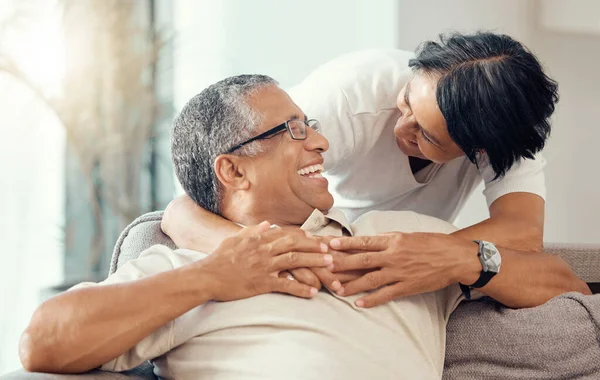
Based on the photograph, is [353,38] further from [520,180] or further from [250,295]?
[250,295]

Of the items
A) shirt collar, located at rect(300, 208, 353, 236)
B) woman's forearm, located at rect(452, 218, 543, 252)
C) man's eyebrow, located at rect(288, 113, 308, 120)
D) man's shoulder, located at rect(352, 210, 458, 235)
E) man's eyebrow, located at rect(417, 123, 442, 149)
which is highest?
man's eyebrow, located at rect(288, 113, 308, 120)

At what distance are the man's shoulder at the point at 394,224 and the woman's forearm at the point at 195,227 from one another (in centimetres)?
29

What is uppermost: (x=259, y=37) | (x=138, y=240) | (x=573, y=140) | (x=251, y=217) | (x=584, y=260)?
(x=259, y=37)

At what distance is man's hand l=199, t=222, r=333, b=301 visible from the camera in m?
1.61

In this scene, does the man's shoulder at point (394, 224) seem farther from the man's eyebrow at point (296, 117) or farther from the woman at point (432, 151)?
the man's eyebrow at point (296, 117)

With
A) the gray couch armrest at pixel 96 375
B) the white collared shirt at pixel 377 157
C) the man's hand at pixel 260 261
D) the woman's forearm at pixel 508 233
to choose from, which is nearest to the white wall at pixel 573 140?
the white collared shirt at pixel 377 157

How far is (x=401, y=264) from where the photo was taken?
→ 1698mm

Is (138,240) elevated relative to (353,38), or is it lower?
lower

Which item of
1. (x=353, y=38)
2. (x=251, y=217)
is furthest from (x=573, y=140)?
(x=251, y=217)

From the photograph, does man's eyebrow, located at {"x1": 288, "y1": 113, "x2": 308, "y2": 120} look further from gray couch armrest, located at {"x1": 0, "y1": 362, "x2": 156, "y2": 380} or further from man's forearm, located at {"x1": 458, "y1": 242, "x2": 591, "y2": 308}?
gray couch armrest, located at {"x1": 0, "y1": 362, "x2": 156, "y2": 380}

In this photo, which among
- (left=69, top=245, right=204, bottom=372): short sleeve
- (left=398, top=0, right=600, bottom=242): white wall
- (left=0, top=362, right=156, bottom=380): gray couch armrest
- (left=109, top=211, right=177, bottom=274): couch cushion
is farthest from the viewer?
(left=398, top=0, right=600, bottom=242): white wall

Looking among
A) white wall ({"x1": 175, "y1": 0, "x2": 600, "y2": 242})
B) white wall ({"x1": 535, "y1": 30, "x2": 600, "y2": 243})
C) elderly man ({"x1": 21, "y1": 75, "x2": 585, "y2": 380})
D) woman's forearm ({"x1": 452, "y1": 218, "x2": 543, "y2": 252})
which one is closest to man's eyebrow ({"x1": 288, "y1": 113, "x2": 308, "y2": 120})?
elderly man ({"x1": 21, "y1": 75, "x2": 585, "y2": 380})

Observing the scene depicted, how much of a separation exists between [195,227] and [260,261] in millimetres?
283

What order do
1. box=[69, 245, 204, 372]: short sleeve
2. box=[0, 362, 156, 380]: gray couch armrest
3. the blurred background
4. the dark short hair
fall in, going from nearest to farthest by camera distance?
1. box=[0, 362, 156, 380]: gray couch armrest
2. box=[69, 245, 204, 372]: short sleeve
3. the dark short hair
4. the blurred background
